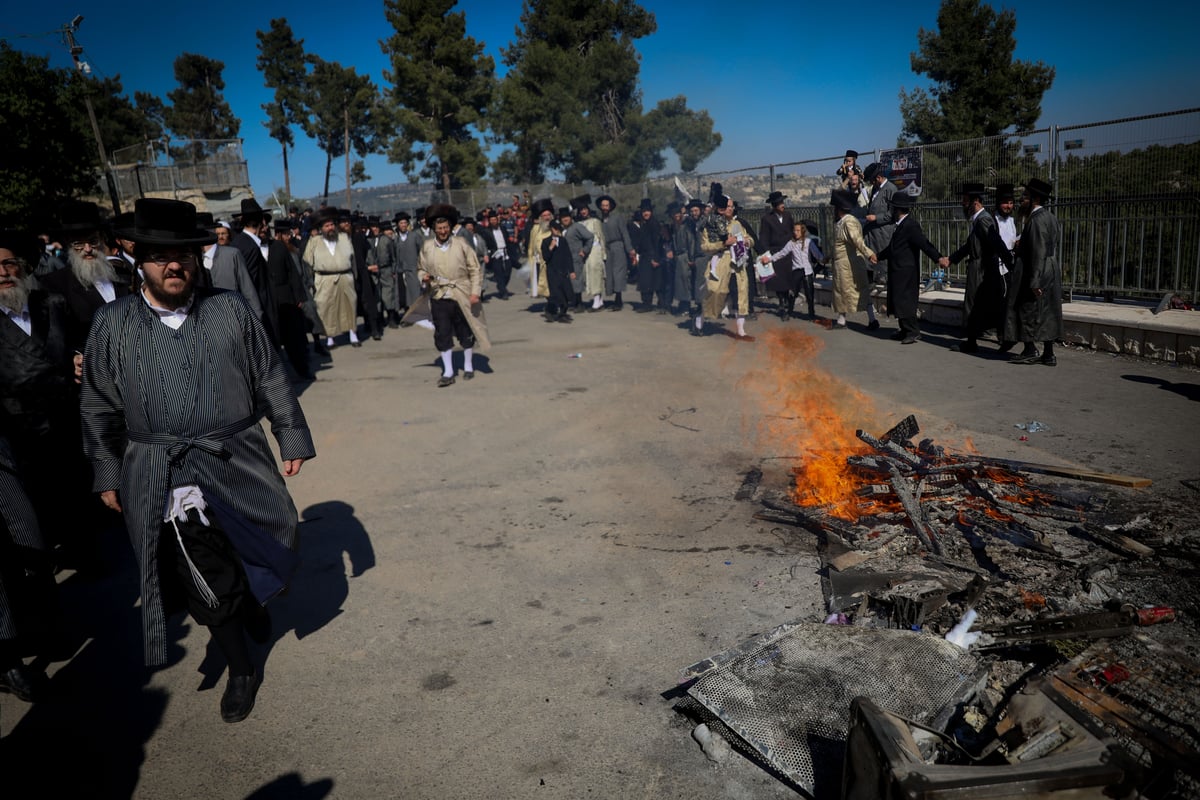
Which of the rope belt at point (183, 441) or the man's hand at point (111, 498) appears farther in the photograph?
the man's hand at point (111, 498)

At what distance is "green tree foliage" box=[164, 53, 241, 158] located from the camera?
2130 inches

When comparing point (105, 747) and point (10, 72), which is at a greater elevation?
point (10, 72)

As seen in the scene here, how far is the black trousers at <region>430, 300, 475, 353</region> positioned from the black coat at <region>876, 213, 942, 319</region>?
574 centimetres

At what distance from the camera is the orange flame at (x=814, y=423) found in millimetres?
5266

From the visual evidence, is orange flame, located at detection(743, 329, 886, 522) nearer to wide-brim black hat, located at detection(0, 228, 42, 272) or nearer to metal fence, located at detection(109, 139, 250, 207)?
wide-brim black hat, located at detection(0, 228, 42, 272)

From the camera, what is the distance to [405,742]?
10.2 feet

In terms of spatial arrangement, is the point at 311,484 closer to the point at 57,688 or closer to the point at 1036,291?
the point at 57,688

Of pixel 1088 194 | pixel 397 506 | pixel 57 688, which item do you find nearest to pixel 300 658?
pixel 57 688

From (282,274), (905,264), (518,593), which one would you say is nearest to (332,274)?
(282,274)

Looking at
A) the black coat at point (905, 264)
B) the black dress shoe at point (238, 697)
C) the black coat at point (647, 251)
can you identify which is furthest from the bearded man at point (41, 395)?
the black coat at point (647, 251)

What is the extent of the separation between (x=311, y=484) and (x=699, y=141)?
45399 millimetres

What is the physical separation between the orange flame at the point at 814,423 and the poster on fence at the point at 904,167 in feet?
13.0

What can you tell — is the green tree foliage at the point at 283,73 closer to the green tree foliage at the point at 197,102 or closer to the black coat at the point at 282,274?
the green tree foliage at the point at 197,102

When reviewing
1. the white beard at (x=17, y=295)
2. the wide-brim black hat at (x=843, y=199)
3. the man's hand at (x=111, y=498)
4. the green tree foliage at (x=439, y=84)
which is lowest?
the man's hand at (x=111, y=498)
